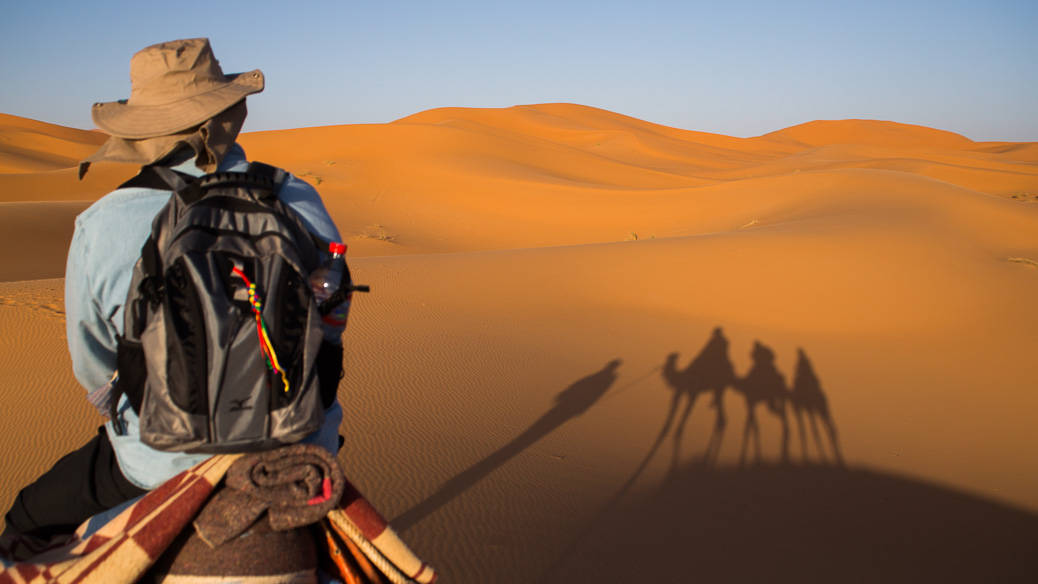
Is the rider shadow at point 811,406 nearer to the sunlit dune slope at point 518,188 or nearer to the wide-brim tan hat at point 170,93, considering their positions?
the wide-brim tan hat at point 170,93

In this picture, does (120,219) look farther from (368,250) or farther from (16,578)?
(368,250)

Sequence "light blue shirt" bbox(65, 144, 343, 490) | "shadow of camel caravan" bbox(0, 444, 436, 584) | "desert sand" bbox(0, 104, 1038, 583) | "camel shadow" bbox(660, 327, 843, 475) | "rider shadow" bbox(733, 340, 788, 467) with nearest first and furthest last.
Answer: "shadow of camel caravan" bbox(0, 444, 436, 584), "light blue shirt" bbox(65, 144, 343, 490), "desert sand" bbox(0, 104, 1038, 583), "camel shadow" bbox(660, 327, 843, 475), "rider shadow" bbox(733, 340, 788, 467)

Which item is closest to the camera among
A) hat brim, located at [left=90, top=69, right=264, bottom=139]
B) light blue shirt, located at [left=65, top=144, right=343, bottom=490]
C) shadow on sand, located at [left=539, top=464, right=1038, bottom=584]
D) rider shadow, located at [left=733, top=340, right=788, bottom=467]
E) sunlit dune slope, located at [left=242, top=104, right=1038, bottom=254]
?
light blue shirt, located at [left=65, top=144, right=343, bottom=490]

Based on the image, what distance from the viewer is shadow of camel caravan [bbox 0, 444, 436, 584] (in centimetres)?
144

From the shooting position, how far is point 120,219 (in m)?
1.56

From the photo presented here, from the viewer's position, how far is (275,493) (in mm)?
1470

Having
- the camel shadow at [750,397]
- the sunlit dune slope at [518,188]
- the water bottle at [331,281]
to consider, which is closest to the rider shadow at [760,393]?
the camel shadow at [750,397]

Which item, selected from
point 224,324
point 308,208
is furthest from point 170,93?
point 224,324

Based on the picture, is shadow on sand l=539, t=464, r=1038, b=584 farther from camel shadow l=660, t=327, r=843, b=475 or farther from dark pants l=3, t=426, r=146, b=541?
dark pants l=3, t=426, r=146, b=541

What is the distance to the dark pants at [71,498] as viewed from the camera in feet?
5.79

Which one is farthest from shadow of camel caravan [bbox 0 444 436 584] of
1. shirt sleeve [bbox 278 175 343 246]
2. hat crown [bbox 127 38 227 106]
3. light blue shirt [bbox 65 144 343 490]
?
hat crown [bbox 127 38 227 106]

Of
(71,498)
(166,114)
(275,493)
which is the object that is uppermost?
(166,114)

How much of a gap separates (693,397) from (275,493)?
586 cm

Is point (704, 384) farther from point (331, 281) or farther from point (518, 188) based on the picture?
point (518, 188)
